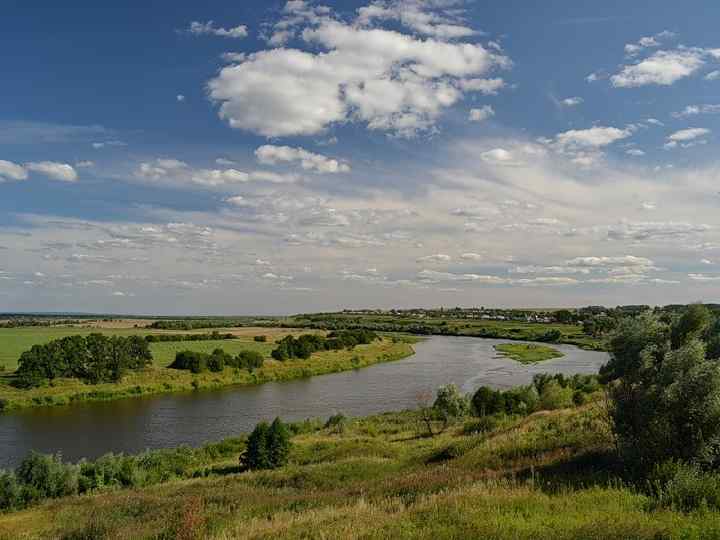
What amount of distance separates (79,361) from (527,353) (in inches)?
2714

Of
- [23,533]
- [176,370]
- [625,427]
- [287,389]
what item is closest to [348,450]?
[23,533]

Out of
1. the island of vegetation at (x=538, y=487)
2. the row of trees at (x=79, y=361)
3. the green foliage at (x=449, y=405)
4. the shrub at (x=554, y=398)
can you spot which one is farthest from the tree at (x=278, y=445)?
the row of trees at (x=79, y=361)

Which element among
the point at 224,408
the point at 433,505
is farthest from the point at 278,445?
the point at 224,408

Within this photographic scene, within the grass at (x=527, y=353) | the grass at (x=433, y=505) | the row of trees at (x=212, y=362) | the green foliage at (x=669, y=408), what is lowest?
the grass at (x=527, y=353)

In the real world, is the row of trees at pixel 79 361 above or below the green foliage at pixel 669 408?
below

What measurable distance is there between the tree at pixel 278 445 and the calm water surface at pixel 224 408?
12357 mm

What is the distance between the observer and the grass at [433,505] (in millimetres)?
7148

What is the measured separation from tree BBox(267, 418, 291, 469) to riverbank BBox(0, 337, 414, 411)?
108ft

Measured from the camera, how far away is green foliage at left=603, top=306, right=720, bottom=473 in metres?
9.03

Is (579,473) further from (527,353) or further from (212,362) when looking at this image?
(527,353)

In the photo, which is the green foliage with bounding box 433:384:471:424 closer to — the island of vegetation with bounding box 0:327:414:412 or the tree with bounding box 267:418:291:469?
the tree with bounding box 267:418:291:469

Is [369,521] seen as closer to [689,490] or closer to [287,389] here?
[689,490]

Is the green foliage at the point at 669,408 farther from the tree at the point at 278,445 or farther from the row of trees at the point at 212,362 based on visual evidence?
the row of trees at the point at 212,362

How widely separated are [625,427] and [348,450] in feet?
62.9
